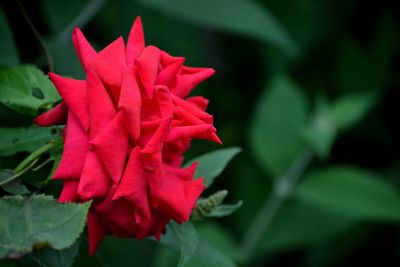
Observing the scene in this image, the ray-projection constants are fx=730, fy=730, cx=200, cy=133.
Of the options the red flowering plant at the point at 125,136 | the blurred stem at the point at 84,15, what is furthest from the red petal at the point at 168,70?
the blurred stem at the point at 84,15

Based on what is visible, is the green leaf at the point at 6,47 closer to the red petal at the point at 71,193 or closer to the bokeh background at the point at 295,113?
the red petal at the point at 71,193

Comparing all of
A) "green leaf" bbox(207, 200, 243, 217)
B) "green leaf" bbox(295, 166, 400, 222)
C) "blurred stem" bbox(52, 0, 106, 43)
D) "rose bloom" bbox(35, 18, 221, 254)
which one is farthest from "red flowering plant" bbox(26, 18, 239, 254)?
"green leaf" bbox(295, 166, 400, 222)

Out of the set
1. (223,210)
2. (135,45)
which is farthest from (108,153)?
(223,210)

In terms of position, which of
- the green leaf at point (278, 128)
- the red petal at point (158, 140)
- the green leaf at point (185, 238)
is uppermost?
the red petal at point (158, 140)

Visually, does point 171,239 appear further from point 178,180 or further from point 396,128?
point 396,128

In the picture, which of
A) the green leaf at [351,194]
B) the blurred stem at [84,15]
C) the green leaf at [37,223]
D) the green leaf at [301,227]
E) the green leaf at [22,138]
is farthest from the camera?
the green leaf at [301,227]

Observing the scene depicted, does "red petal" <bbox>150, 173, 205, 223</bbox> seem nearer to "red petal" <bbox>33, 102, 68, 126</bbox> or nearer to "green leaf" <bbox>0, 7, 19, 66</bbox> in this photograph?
"red petal" <bbox>33, 102, 68, 126</bbox>
